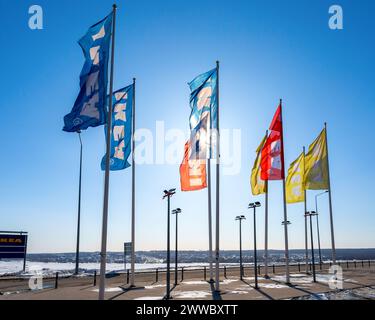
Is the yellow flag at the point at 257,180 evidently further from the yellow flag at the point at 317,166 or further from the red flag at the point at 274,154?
the yellow flag at the point at 317,166

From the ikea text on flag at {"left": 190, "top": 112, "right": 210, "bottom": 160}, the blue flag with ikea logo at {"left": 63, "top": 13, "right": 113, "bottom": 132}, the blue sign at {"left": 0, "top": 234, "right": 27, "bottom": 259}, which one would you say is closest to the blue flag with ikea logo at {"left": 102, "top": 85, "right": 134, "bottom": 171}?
the ikea text on flag at {"left": 190, "top": 112, "right": 210, "bottom": 160}

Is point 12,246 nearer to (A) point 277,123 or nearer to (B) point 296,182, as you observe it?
(B) point 296,182

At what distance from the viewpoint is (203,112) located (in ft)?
72.2

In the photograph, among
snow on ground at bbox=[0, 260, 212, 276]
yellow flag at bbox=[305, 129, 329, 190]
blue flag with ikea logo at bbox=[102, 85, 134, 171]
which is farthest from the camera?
snow on ground at bbox=[0, 260, 212, 276]

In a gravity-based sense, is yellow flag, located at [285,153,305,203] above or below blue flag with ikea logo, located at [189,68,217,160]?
below

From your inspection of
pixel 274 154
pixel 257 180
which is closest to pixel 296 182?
pixel 257 180

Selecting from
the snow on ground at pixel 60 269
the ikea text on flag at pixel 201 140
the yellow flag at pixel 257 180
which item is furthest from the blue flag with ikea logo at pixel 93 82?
the snow on ground at pixel 60 269

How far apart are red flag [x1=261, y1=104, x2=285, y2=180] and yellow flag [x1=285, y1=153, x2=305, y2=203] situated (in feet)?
14.0

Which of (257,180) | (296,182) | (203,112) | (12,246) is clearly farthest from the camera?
(12,246)

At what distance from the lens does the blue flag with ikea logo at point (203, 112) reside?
2114cm

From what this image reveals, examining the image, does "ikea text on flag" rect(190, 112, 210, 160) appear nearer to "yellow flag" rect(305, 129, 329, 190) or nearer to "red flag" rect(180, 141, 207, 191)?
"red flag" rect(180, 141, 207, 191)

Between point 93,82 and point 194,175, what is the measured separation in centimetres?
883

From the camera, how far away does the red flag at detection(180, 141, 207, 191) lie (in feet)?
73.2

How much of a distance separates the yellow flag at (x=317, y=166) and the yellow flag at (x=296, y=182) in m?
1.19
